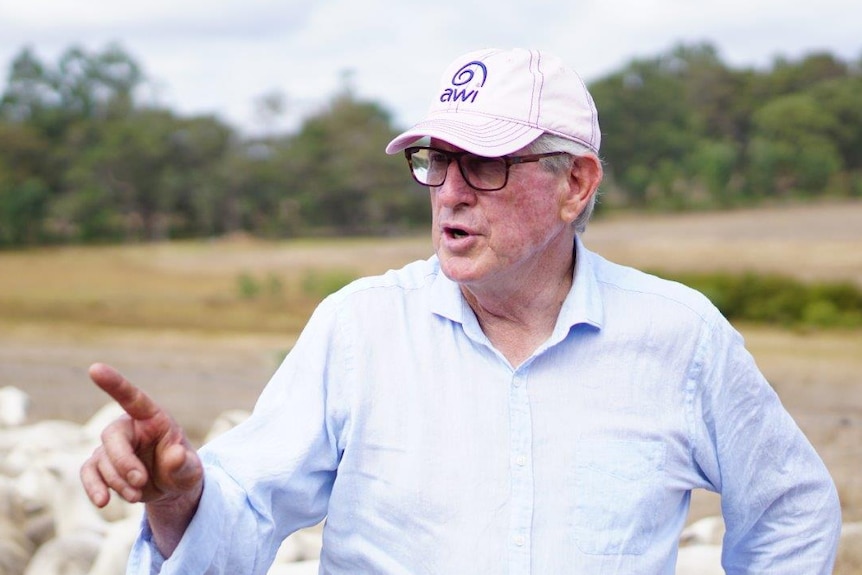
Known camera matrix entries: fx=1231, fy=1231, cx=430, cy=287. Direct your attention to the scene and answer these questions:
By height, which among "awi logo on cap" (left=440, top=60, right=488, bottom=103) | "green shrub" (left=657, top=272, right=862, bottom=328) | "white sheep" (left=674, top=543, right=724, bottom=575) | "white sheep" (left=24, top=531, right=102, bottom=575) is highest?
"awi logo on cap" (left=440, top=60, right=488, bottom=103)

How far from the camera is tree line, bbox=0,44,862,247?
33531 millimetres

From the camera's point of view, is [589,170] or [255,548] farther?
[589,170]

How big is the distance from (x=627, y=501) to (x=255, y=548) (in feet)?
2.07

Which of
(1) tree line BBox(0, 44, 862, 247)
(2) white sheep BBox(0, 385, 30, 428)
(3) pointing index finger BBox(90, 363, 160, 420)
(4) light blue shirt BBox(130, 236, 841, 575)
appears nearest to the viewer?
(3) pointing index finger BBox(90, 363, 160, 420)

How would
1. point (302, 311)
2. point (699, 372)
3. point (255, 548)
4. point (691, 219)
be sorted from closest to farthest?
point (255, 548) → point (699, 372) → point (302, 311) → point (691, 219)

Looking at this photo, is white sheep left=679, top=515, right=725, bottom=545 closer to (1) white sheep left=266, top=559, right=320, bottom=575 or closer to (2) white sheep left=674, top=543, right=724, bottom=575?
(2) white sheep left=674, top=543, right=724, bottom=575

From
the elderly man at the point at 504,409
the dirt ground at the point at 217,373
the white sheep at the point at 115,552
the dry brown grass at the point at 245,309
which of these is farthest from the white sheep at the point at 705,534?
the elderly man at the point at 504,409

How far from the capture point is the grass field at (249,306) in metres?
11.5

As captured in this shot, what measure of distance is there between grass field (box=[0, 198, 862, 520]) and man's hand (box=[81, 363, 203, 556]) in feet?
15.7

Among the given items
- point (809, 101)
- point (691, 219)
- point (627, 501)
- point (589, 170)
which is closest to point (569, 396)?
point (627, 501)

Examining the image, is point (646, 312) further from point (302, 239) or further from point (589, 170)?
point (302, 239)

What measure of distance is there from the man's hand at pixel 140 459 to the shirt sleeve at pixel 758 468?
91cm

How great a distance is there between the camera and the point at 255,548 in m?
2.04

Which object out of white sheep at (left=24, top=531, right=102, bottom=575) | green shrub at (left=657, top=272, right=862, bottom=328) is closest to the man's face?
white sheep at (left=24, top=531, right=102, bottom=575)
